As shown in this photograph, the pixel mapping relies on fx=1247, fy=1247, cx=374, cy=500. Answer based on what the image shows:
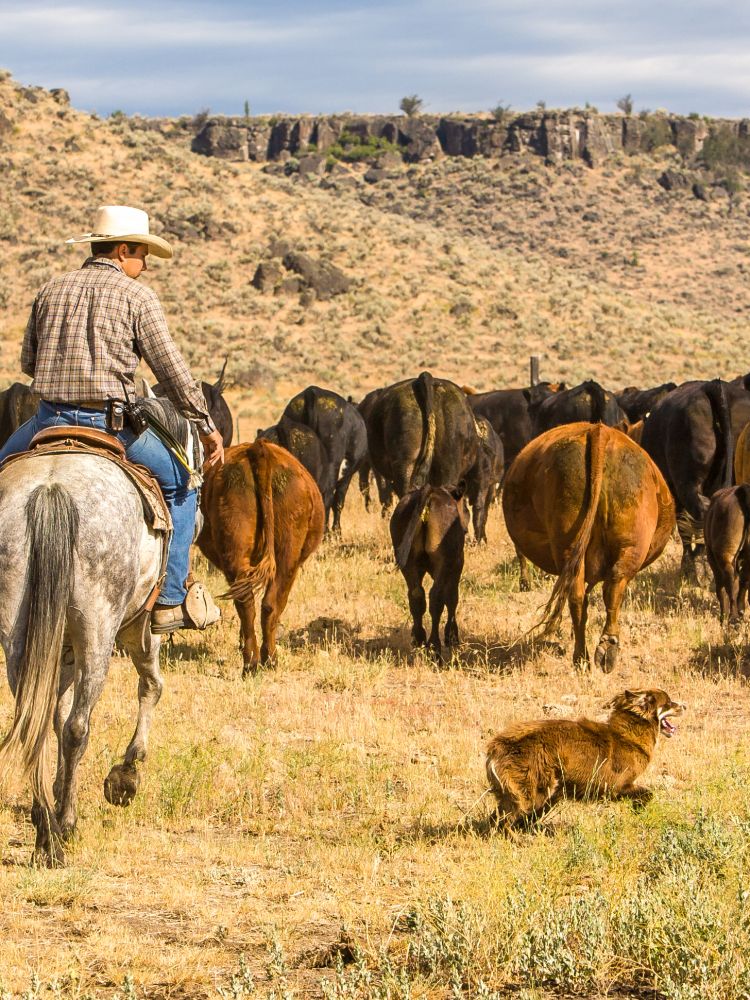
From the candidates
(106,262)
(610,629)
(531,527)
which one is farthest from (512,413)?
(106,262)

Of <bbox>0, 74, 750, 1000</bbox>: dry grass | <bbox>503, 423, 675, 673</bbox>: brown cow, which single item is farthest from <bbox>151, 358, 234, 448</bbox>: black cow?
<bbox>503, 423, 675, 673</bbox>: brown cow

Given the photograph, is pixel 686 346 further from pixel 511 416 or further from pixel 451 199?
pixel 451 199

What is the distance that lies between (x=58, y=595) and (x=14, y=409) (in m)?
10.8

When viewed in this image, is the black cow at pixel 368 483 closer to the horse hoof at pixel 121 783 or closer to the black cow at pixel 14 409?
the black cow at pixel 14 409

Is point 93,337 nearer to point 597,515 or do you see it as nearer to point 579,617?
point 597,515

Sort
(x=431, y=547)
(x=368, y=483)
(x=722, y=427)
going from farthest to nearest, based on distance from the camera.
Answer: (x=368, y=483)
(x=722, y=427)
(x=431, y=547)

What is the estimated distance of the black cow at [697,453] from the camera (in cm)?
1274

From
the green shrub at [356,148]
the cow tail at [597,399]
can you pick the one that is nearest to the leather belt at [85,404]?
Result: the cow tail at [597,399]

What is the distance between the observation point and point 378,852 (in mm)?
5598

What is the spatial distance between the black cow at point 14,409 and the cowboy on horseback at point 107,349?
379 inches

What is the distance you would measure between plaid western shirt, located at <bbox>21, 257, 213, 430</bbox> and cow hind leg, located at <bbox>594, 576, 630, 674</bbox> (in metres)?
4.50

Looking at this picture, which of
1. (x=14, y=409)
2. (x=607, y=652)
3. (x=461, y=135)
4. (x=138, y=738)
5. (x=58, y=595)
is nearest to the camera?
(x=58, y=595)

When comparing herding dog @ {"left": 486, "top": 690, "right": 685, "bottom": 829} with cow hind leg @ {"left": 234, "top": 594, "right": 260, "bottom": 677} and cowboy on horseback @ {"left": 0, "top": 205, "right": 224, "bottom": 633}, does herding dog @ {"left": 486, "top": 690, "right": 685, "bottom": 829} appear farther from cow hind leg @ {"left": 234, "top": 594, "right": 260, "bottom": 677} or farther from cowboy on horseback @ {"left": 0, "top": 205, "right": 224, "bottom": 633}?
cow hind leg @ {"left": 234, "top": 594, "right": 260, "bottom": 677}

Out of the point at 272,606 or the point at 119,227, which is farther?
the point at 272,606
